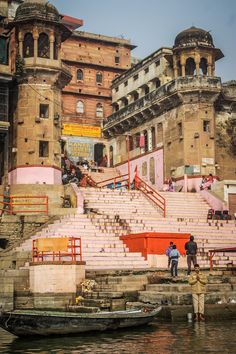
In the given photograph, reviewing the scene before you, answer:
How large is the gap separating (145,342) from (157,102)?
32.3 metres

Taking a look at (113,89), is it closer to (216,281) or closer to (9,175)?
(9,175)

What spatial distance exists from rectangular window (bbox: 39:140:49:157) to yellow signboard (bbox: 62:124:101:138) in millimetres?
18368

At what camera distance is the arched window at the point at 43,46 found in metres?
36.6

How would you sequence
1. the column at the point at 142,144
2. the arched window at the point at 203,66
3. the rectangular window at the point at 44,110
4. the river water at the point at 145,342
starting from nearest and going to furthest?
the river water at the point at 145,342 → the rectangular window at the point at 44,110 → the arched window at the point at 203,66 → the column at the point at 142,144

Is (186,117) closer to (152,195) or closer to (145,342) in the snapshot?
(152,195)

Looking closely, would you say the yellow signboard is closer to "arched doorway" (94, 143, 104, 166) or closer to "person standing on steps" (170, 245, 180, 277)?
"arched doorway" (94, 143, 104, 166)

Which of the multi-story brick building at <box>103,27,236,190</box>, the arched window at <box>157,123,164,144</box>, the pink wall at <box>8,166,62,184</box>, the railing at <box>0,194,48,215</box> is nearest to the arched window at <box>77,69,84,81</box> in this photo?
the multi-story brick building at <box>103,27,236,190</box>

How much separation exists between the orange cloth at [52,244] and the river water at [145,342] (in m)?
3.90

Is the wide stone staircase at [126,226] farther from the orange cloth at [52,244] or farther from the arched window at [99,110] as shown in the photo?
the arched window at [99,110]

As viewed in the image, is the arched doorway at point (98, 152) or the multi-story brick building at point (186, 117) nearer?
the multi-story brick building at point (186, 117)

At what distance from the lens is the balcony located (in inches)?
1617

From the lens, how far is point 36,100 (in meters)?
35.7

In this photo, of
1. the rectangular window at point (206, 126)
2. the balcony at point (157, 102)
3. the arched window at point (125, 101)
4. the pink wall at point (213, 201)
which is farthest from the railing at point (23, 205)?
the arched window at point (125, 101)

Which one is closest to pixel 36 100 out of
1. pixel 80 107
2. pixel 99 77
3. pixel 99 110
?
pixel 80 107
